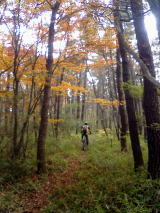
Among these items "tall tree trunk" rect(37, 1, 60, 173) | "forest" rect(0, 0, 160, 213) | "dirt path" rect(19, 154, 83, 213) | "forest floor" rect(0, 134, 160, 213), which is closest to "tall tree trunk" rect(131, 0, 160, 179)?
"forest" rect(0, 0, 160, 213)

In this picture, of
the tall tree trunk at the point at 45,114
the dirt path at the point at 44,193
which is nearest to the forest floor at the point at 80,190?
the dirt path at the point at 44,193

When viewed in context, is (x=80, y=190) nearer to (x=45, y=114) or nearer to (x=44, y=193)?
(x=44, y=193)

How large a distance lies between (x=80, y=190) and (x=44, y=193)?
124 cm

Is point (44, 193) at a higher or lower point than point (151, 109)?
lower

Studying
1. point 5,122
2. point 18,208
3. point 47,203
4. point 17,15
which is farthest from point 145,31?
point 5,122

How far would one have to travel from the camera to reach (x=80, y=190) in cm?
466

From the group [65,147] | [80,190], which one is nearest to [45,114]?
[80,190]

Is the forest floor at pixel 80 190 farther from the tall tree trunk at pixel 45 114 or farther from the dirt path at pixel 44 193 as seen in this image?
the tall tree trunk at pixel 45 114

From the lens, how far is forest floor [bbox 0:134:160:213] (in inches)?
147

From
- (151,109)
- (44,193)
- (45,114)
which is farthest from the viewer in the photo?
(45,114)

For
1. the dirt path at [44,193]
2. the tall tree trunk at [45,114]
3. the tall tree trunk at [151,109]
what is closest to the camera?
the dirt path at [44,193]

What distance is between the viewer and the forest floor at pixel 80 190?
3.74m

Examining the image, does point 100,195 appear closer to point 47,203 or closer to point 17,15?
point 47,203

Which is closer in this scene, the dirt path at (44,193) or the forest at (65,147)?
the forest at (65,147)
